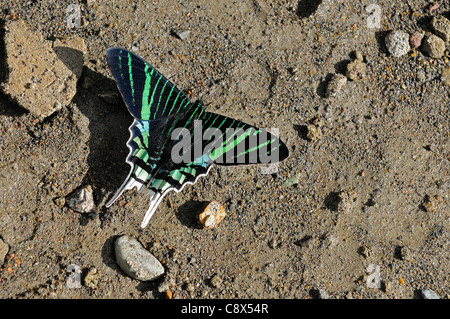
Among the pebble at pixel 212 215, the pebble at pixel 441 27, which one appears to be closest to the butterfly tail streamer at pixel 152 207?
the pebble at pixel 212 215

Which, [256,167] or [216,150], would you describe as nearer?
[216,150]

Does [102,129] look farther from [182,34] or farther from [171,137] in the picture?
[182,34]

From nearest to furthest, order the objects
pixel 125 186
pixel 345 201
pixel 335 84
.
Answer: pixel 125 186 < pixel 345 201 < pixel 335 84

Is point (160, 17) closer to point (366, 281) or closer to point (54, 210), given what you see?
point (54, 210)

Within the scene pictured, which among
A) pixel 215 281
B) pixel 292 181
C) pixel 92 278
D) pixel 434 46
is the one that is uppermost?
pixel 434 46

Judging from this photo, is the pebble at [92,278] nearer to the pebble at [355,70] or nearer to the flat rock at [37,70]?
the flat rock at [37,70]

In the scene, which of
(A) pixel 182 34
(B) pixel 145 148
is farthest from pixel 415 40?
(B) pixel 145 148

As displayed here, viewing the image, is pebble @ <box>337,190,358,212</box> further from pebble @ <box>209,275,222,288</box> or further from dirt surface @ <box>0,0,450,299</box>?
pebble @ <box>209,275,222,288</box>
